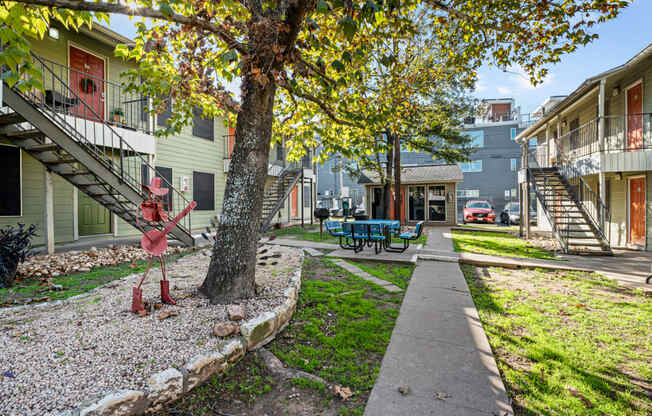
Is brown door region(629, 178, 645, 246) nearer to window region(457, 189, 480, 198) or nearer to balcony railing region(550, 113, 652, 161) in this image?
balcony railing region(550, 113, 652, 161)

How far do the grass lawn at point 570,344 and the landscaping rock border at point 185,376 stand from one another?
2329mm

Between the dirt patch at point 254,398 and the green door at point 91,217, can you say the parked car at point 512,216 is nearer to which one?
the dirt patch at point 254,398

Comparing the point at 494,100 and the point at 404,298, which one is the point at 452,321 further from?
the point at 494,100

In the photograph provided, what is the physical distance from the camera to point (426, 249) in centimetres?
981

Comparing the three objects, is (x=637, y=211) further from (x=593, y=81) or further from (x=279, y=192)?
(x=279, y=192)

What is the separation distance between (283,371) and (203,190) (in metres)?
12.5

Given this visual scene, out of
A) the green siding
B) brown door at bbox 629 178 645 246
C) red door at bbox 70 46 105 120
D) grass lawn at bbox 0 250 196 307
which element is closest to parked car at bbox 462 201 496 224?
brown door at bbox 629 178 645 246

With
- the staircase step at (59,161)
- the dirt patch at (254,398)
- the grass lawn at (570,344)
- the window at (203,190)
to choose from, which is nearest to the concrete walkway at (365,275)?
the grass lawn at (570,344)

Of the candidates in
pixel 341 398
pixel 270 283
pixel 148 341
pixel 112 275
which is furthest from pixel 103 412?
pixel 112 275

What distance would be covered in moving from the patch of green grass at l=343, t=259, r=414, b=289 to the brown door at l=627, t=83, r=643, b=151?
9006mm

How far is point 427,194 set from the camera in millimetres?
20641

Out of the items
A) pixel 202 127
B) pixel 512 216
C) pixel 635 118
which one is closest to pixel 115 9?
pixel 202 127

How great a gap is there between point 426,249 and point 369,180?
1206cm

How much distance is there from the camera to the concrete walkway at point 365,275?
18.3 feet
